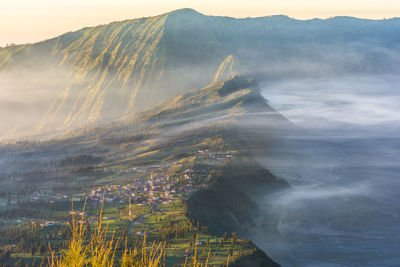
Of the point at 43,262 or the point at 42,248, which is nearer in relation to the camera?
the point at 43,262

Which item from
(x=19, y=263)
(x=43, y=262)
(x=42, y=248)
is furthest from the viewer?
(x=42, y=248)

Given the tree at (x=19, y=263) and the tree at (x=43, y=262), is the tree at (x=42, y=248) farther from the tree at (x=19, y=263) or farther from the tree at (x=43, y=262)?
the tree at (x=19, y=263)

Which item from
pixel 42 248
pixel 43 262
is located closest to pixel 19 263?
pixel 43 262

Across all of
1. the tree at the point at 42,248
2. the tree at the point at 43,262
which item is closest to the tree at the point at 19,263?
the tree at the point at 43,262

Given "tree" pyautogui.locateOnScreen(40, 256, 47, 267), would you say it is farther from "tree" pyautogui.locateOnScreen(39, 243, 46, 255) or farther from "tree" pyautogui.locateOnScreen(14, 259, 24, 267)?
"tree" pyautogui.locateOnScreen(39, 243, 46, 255)

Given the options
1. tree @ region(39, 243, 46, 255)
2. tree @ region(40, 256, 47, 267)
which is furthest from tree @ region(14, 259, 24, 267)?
tree @ region(39, 243, 46, 255)

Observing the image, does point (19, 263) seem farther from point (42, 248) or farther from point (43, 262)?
point (42, 248)

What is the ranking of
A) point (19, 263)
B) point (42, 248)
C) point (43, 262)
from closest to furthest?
point (19, 263), point (43, 262), point (42, 248)

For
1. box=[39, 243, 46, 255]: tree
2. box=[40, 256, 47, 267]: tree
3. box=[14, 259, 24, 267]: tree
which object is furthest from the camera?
box=[39, 243, 46, 255]: tree

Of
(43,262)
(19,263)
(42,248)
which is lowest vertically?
(42,248)

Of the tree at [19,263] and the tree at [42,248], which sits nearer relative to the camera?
the tree at [19,263]

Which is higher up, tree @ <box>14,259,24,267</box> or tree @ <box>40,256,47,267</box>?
tree @ <box>14,259,24,267</box>

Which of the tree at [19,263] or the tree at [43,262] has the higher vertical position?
the tree at [19,263]
